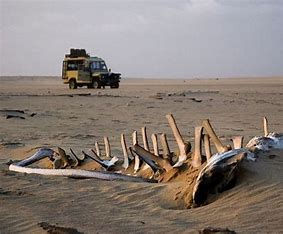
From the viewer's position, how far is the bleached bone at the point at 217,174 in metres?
4.23

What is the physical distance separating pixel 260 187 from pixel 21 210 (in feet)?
6.22

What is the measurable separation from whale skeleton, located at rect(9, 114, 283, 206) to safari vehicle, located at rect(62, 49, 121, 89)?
2945 cm

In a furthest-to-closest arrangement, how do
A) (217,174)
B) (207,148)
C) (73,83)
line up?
(73,83), (207,148), (217,174)

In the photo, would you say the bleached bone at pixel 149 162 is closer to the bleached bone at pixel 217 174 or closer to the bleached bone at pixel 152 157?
the bleached bone at pixel 152 157

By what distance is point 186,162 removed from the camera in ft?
16.7

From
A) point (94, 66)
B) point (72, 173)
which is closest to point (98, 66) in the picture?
point (94, 66)

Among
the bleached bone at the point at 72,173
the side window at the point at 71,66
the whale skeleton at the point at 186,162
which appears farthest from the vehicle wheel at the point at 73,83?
the bleached bone at the point at 72,173

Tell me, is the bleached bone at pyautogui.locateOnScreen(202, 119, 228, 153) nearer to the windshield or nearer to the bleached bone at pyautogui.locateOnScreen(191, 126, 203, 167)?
the bleached bone at pyautogui.locateOnScreen(191, 126, 203, 167)

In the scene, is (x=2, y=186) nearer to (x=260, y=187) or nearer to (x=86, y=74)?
(x=260, y=187)

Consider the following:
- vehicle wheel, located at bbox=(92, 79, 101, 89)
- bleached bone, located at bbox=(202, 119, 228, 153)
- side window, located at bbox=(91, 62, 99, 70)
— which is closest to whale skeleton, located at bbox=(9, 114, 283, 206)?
bleached bone, located at bbox=(202, 119, 228, 153)

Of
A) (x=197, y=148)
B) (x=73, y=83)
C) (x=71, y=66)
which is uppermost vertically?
(x=71, y=66)

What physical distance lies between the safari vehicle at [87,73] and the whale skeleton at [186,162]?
96.6 ft

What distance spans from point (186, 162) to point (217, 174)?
82cm

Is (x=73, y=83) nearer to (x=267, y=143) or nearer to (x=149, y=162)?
(x=149, y=162)
